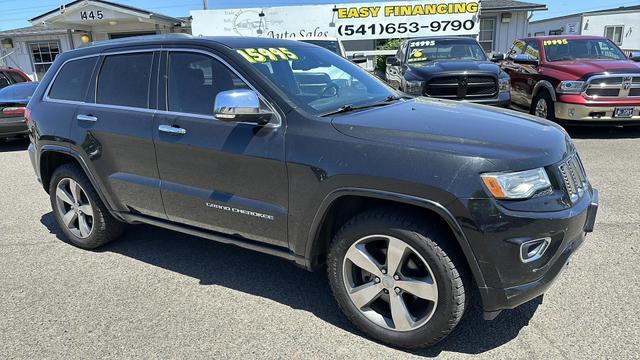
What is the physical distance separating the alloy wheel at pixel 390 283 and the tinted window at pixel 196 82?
1.41 meters

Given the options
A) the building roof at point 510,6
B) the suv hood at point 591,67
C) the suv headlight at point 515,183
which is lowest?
the suv hood at point 591,67

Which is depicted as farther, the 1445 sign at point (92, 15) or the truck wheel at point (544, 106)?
the 1445 sign at point (92, 15)

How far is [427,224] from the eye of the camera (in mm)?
2588

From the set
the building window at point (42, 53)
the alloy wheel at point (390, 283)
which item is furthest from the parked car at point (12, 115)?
the building window at point (42, 53)

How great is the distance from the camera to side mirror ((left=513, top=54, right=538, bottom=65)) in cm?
949

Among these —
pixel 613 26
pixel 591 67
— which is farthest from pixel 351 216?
pixel 613 26

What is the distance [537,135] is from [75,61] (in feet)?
12.5

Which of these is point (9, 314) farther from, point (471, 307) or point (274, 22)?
point (274, 22)

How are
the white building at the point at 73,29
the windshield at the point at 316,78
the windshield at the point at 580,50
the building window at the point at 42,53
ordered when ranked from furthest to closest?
the building window at the point at 42,53, the white building at the point at 73,29, the windshield at the point at 580,50, the windshield at the point at 316,78

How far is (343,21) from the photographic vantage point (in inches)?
633

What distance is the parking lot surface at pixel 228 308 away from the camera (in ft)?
9.27

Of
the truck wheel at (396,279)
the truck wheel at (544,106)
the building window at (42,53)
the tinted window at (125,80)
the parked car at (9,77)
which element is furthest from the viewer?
the building window at (42,53)

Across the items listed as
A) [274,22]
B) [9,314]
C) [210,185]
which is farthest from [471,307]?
[274,22]

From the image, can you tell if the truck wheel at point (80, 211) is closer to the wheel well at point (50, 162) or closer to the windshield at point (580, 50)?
the wheel well at point (50, 162)
